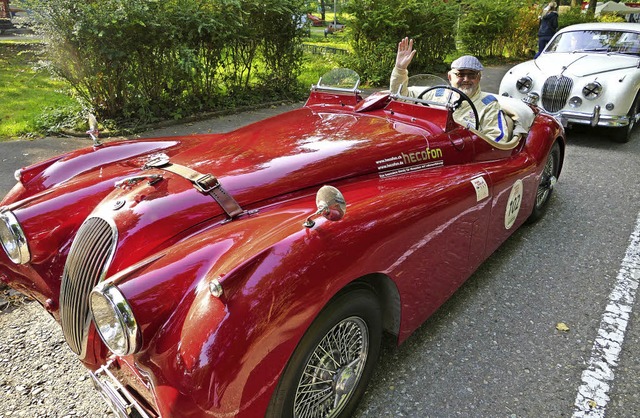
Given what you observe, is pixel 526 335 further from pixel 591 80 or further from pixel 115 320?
pixel 591 80

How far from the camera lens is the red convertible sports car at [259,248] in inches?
62.4

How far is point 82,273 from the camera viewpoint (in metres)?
2.02

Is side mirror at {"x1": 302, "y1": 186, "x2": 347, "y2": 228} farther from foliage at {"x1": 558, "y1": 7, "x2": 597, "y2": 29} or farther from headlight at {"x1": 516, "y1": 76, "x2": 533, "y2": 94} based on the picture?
foliage at {"x1": 558, "y1": 7, "x2": 597, "y2": 29}

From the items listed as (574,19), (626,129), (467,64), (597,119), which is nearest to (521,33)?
(574,19)

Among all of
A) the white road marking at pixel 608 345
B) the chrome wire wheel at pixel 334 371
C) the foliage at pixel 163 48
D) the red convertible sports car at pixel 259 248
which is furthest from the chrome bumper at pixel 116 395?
the foliage at pixel 163 48

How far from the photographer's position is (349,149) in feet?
8.88

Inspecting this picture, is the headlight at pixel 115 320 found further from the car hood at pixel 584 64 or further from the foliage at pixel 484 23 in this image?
the foliage at pixel 484 23

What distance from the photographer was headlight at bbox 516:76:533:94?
283 inches

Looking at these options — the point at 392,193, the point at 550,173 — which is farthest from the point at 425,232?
the point at 550,173

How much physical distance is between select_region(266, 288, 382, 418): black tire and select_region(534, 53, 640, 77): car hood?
6.56 metres

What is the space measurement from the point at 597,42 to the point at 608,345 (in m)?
7.01

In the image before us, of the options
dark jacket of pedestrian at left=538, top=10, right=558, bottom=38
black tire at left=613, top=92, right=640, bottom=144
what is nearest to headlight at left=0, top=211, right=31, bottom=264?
black tire at left=613, top=92, right=640, bottom=144

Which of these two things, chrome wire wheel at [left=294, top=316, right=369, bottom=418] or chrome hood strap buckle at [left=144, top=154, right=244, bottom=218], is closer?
chrome wire wheel at [left=294, top=316, right=369, bottom=418]

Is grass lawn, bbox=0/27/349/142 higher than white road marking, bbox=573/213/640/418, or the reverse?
grass lawn, bbox=0/27/349/142
